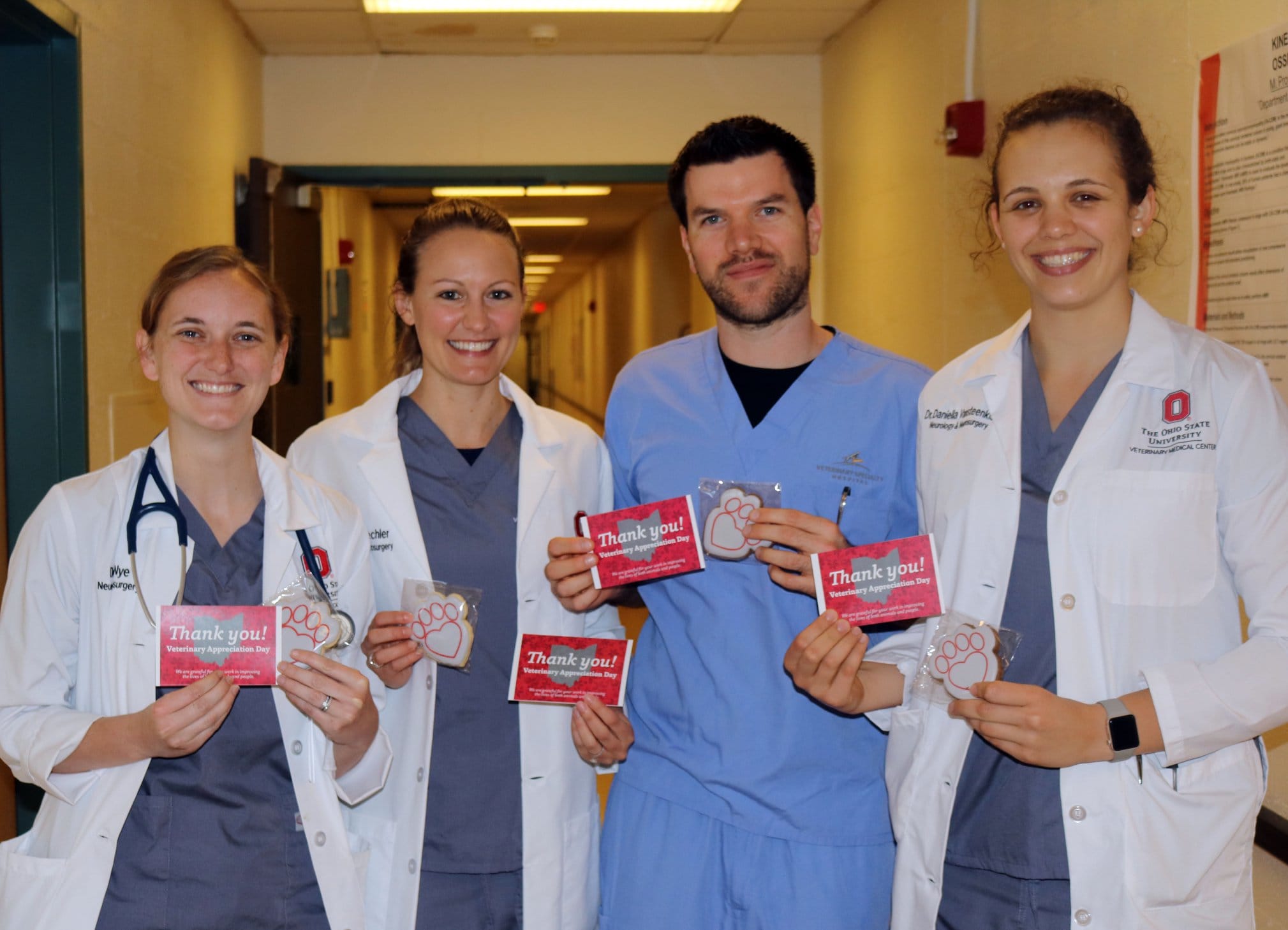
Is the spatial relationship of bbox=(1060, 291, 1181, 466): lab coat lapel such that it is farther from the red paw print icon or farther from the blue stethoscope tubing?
the blue stethoscope tubing

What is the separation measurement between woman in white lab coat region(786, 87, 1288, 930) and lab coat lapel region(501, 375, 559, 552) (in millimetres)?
673

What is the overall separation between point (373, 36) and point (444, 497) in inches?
167

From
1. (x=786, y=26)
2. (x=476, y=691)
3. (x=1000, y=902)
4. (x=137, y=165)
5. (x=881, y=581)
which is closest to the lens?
(x=1000, y=902)

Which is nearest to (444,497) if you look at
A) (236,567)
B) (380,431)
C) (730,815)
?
(380,431)

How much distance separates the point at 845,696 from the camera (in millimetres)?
1917

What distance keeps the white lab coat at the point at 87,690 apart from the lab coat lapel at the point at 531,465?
0.52 m

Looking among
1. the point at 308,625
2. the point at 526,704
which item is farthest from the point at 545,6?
the point at 308,625

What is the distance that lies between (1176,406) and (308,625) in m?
1.43

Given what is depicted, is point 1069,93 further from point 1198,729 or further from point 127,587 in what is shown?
point 127,587

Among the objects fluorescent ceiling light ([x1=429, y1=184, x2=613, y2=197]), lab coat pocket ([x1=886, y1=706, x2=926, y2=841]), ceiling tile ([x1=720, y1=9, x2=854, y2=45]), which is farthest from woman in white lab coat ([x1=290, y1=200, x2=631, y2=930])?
fluorescent ceiling light ([x1=429, y1=184, x2=613, y2=197])

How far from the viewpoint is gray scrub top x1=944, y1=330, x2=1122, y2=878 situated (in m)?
1.71

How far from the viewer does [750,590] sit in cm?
214

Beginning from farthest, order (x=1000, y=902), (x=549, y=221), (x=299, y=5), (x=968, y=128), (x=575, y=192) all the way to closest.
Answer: (x=549, y=221), (x=575, y=192), (x=299, y=5), (x=968, y=128), (x=1000, y=902)

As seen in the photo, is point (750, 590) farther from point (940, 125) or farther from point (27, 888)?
point (940, 125)
